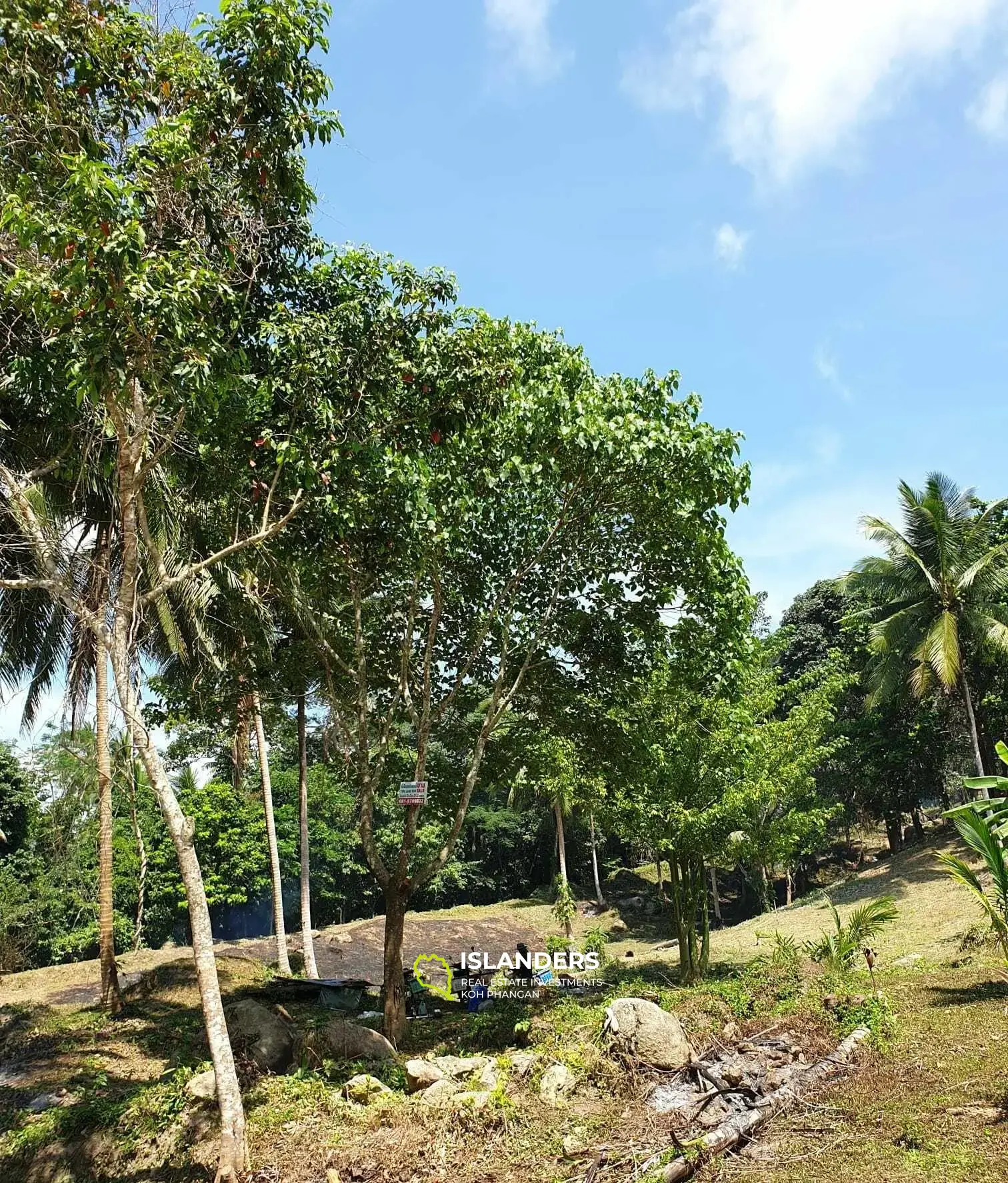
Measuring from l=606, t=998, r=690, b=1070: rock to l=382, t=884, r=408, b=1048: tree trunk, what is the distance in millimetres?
2843

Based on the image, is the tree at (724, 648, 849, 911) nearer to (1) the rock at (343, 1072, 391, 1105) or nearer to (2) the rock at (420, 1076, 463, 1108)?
(2) the rock at (420, 1076, 463, 1108)

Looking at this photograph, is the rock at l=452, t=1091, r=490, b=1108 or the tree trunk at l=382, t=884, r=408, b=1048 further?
the tree trunk at l=382, t=884, r=408, b=1048

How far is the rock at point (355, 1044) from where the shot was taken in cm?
1005

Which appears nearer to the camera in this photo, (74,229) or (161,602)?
(74,229)

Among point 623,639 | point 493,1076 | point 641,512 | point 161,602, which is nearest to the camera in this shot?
point 493,1076

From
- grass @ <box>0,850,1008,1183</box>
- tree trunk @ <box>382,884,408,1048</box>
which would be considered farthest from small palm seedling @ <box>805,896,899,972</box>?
tree trunk @ <box>382,884,408,1048</box>

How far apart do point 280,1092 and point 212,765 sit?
69.8ft

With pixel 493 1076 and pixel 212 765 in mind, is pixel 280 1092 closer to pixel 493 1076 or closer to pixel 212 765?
pixel 493 1076

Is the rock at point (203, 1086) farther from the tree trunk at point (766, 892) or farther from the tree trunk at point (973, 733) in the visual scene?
the tree trunk at point (766, 892)

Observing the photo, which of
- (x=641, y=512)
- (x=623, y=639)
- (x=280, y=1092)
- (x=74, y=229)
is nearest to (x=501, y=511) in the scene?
(x=641, y=512)

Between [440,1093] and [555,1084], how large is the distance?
4.25ft

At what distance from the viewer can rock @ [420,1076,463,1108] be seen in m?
8.22

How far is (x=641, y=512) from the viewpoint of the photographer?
1145cm

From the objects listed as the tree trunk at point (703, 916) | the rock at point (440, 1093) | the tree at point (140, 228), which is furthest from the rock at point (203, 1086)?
the tree trunk at point (703, 916)
